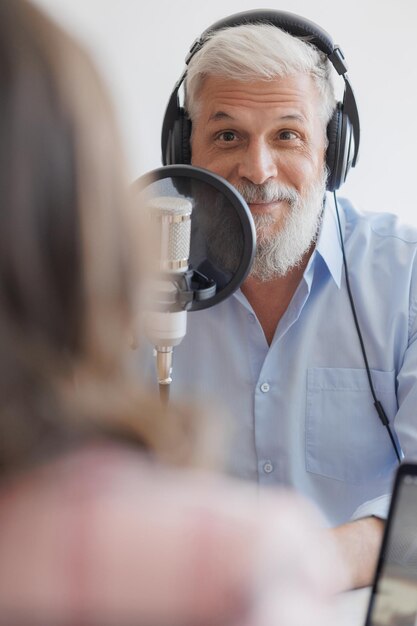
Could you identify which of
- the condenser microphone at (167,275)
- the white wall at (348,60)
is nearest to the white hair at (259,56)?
the white wall at (348,60)

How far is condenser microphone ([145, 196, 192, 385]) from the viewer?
92 cm

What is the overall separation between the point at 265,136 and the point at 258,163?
67 millimetres

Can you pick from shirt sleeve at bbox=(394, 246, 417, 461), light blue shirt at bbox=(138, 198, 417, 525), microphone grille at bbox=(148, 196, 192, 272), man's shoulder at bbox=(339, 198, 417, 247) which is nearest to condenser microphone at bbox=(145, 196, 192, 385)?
microphone grille at bbox=(148, 196, 192, 272)

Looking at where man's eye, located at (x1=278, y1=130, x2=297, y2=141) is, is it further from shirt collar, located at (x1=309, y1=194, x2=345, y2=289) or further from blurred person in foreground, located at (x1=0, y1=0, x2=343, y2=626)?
blurred person in foreground, located at (x1=0, y1=0, x2=343, y2=626)

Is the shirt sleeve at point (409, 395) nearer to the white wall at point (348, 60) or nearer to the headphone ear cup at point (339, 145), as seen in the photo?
the headphone ear cup at point (339, 145)

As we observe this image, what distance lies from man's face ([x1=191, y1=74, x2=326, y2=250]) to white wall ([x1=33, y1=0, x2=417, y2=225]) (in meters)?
0.43

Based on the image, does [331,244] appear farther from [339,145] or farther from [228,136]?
[228,136]

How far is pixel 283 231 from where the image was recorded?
4.71 feet

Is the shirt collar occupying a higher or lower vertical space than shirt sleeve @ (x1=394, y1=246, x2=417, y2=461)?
higher

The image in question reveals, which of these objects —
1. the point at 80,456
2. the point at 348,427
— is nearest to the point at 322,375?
the point at 348,427

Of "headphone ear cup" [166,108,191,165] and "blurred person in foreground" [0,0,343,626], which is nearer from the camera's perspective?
"blurred person in foreground" [0,0,343,626]

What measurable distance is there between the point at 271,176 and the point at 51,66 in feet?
3.17

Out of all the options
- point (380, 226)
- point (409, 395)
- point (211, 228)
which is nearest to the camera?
point (211, 228)

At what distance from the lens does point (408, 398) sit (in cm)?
127
